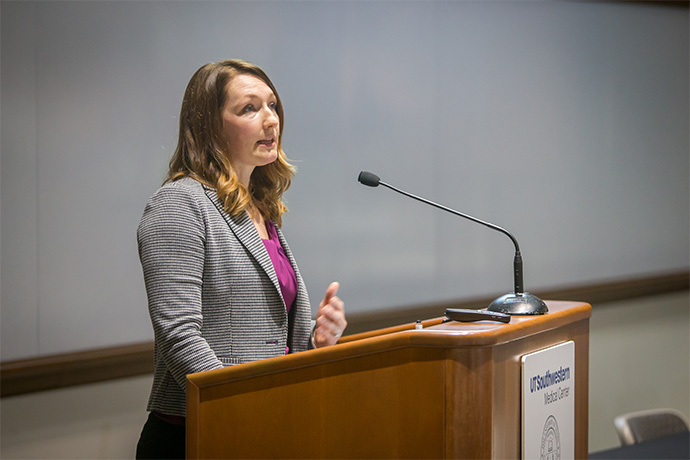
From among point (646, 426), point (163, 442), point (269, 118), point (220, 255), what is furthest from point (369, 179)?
point (646, 426)

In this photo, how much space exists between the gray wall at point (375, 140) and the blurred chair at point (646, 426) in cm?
104

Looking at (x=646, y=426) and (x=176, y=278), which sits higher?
(x=176, y=278)

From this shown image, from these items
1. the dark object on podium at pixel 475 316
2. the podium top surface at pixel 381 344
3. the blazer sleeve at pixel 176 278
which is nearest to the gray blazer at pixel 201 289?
the blazer sleeve at pixel 176 278

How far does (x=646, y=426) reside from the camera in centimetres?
295

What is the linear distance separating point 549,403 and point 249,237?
2.51 feet

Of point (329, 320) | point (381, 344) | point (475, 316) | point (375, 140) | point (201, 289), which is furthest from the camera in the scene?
point (375, 140)

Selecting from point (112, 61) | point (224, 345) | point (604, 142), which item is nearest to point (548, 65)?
point (604, 142)

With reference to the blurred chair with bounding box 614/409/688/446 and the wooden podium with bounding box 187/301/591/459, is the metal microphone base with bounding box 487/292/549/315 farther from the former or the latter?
the blurred chair with bounding box 614/409/688/446

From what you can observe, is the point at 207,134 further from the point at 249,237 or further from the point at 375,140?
the point at 375,140

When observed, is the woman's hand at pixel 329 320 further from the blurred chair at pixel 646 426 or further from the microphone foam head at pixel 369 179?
the blurred chair at pixel 646 426

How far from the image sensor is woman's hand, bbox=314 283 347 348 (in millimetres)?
1711

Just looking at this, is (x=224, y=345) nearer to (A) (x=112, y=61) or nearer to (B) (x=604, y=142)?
(A) (x=112, y=61)

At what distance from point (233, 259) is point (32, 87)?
123 cm

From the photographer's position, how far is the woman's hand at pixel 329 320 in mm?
1711
